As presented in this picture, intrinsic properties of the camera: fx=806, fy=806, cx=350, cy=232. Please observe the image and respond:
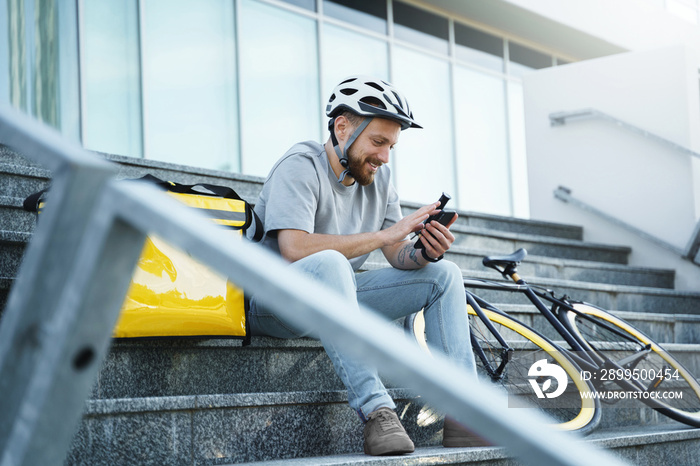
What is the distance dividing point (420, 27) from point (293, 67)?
6.74 feet

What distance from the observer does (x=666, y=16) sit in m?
11.3

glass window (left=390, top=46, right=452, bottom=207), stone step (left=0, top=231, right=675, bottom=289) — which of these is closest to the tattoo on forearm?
stone step (left=0, top=231, right=675, bottom=289)

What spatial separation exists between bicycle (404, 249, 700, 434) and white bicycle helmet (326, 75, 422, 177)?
743 mm

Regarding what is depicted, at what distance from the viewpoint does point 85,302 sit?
686 mm

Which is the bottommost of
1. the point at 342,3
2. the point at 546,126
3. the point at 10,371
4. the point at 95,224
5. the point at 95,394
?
the point at 95,394

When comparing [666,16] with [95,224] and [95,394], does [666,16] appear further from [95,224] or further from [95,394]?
[95,224]

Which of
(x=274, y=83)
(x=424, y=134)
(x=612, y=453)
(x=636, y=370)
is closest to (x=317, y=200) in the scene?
(x=612, y=453)

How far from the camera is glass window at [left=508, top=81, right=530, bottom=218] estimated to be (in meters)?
10.8

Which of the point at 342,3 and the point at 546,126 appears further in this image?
the point at 342,3

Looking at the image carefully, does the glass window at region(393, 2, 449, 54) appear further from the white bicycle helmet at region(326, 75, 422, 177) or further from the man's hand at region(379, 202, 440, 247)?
the man's hand at region(379, 202, 440, 247)

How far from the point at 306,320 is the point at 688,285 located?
5.89 m

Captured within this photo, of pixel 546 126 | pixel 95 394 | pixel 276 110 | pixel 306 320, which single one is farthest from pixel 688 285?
pixel 306 320

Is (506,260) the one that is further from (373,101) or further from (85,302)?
(85,302)

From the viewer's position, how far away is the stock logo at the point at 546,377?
10.7 feet
